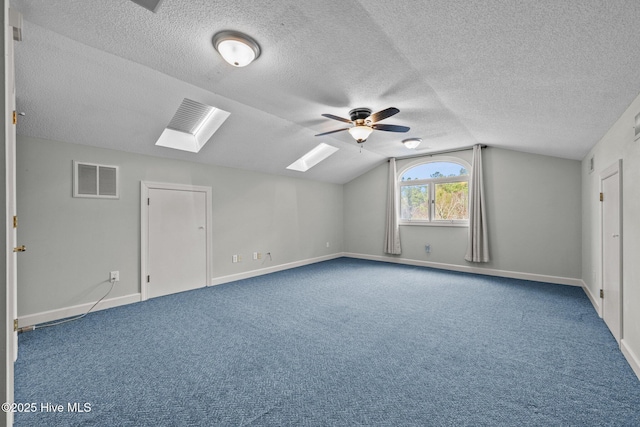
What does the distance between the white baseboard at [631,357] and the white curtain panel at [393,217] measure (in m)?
4.22

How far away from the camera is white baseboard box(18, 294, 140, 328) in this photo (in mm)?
2975

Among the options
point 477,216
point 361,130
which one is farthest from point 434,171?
point 361,130

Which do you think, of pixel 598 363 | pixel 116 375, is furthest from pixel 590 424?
pixel 116 375

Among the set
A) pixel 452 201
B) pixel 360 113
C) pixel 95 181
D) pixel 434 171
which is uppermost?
pixel 360 113

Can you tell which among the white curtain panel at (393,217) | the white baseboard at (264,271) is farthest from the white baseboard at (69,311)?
the white curtain panel at (393,217)

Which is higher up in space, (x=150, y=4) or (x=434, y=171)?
(x=150, y=4)

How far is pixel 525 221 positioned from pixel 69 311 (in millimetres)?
7022

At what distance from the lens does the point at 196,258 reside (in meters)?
4.45

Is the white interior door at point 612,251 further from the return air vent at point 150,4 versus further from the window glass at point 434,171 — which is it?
the return air vent at point 150,4

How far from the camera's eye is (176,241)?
423 centimetres

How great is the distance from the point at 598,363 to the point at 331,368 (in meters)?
2.17

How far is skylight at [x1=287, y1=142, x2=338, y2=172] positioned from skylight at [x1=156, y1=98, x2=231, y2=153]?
1.91 m

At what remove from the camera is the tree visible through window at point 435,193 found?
18.9 ft

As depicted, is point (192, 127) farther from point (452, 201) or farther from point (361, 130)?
point (452, 201)
